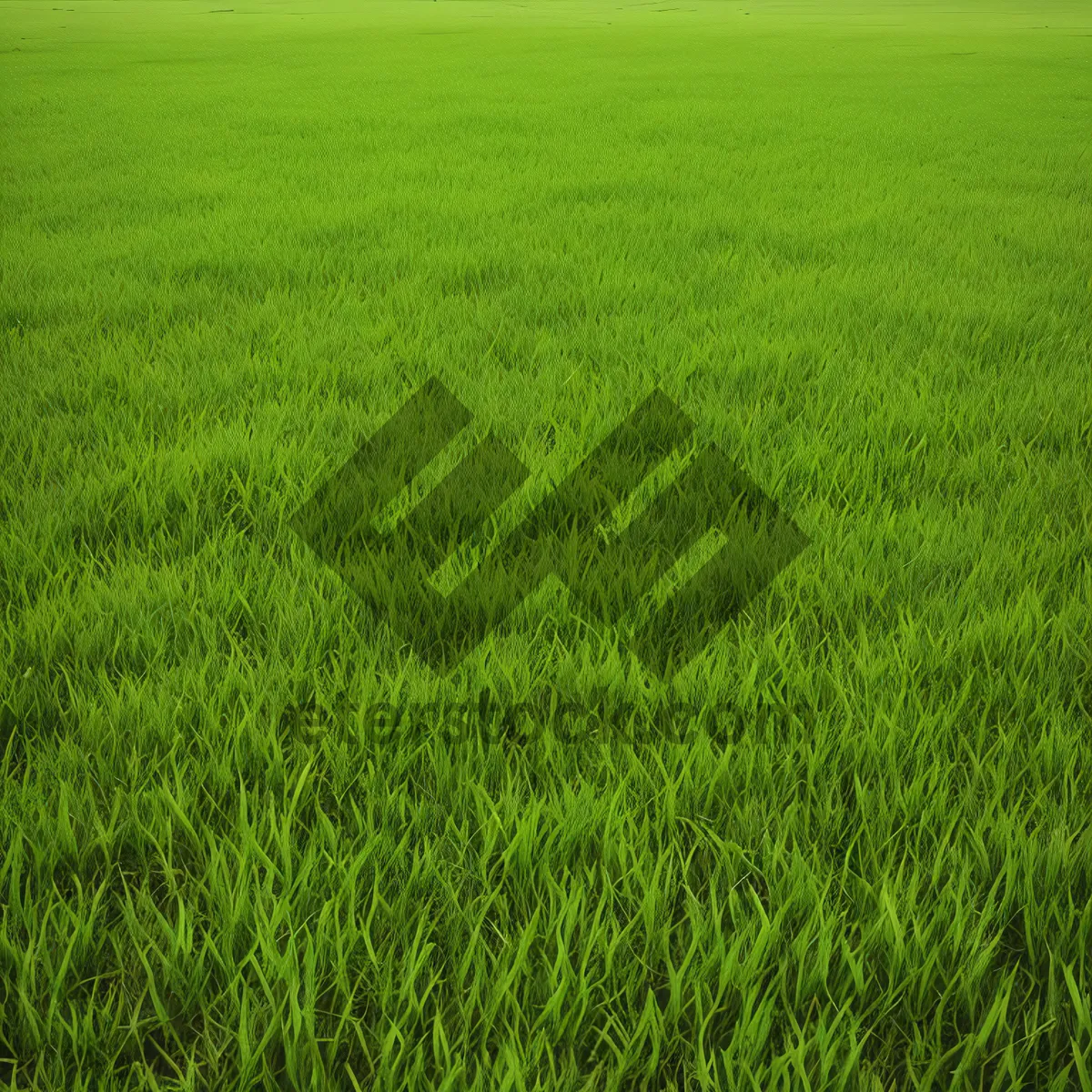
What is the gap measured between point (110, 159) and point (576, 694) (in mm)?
8284

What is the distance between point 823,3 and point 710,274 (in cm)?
5625

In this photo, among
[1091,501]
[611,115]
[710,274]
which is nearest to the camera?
[1091,501]

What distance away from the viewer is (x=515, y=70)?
15781mm

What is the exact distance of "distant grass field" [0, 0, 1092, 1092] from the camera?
3.42 ft

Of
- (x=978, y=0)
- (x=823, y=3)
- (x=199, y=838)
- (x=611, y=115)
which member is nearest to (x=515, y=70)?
(x=611, y=115)

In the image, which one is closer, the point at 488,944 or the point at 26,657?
the point at 488,944

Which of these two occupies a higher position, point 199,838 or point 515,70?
point 515,70

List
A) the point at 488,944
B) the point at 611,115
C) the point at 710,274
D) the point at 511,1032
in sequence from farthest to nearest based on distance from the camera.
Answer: the point at 611,115
the point at 710,274
the point at 488,944
the point at 511,1032

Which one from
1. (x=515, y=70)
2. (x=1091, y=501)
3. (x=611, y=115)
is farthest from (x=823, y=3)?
(x=1091, y=501)

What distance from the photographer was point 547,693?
63.6 inches

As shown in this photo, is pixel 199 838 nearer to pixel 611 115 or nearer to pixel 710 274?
pixel 710 274

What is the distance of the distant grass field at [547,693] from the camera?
1.04 metres

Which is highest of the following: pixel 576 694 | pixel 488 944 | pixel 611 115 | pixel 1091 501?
pixel 611 115

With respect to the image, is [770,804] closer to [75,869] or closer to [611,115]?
[75,869]
